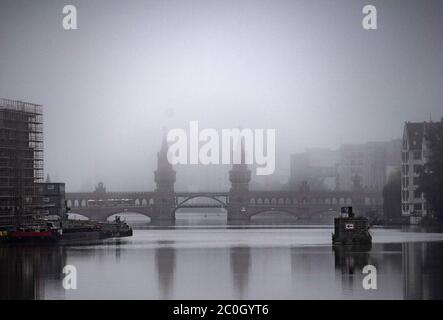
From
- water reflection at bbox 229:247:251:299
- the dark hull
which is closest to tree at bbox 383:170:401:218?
the dark hull

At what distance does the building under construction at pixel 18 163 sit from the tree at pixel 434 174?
43194 mm

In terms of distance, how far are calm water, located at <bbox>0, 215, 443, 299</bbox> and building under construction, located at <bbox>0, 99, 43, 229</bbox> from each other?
1690 centimetres

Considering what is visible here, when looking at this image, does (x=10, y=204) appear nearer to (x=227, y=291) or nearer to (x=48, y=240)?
(x=48, y=240)

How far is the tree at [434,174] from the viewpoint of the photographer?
118938 mm

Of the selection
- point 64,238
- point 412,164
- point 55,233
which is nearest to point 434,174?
point 412,164

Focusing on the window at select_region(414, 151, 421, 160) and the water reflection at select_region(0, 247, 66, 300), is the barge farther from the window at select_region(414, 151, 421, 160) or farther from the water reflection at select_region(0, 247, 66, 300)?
the window at select_region(414, 151, 421, 160)

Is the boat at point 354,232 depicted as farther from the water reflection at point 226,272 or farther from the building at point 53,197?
the building at point 53,197

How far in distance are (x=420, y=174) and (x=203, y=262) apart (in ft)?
210

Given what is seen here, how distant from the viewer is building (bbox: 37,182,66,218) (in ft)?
395
